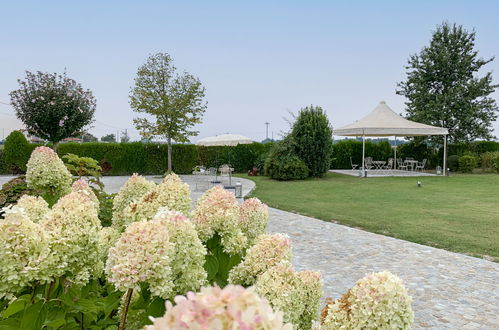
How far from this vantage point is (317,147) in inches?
797

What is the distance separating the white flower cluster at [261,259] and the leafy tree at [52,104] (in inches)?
661

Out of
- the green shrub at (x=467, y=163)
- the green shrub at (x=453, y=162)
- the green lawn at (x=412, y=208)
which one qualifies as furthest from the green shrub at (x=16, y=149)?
the green shrub at (x=467, y=163)

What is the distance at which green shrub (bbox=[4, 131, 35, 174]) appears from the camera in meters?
22.1

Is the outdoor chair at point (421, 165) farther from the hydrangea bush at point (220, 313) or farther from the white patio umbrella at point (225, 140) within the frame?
the hydrangea bush at point (220, 313)

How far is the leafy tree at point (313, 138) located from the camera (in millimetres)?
20156

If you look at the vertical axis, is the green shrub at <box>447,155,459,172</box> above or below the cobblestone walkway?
above

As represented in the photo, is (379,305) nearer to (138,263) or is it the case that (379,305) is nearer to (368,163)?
(138,263)

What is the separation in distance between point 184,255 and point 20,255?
59cm

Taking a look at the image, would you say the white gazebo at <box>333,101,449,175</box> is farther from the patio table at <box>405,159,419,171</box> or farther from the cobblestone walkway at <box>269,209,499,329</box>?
the cobblestone walkway at <box>269,209,499,329</box>

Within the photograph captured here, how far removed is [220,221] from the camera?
1.93 m

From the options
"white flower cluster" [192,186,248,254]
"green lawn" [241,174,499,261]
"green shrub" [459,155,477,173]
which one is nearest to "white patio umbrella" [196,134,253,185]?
"green lawn" [241,174,499,261]

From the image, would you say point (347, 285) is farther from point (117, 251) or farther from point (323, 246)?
point (117, 251)

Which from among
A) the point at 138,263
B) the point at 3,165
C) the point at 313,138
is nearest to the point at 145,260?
the point at 138,263

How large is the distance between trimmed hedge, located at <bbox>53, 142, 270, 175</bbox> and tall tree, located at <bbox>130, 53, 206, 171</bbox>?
1.18 m
